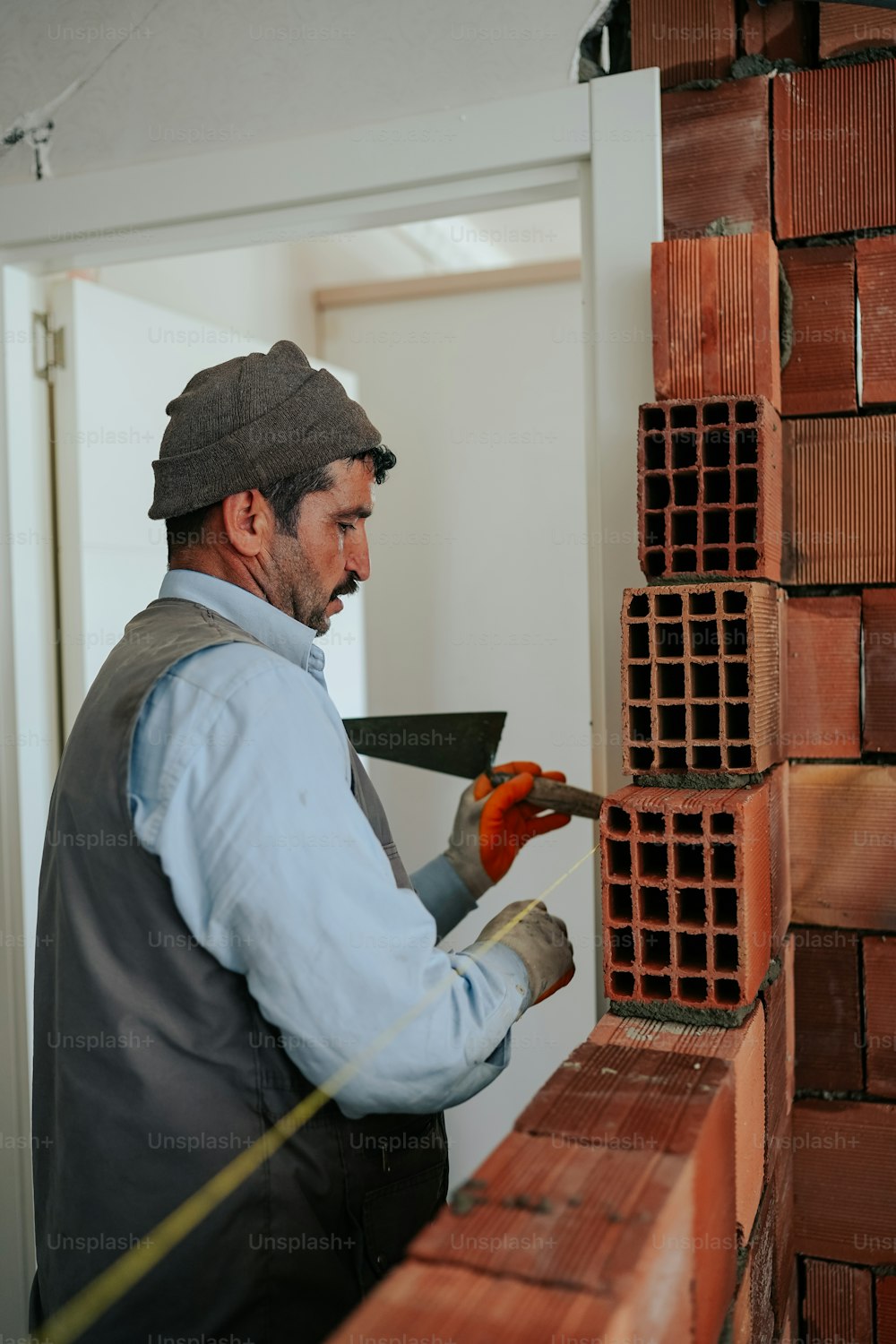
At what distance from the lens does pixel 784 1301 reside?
144 centimetres

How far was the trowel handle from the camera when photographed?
Answer: 1696mm

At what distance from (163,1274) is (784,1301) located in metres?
0.83

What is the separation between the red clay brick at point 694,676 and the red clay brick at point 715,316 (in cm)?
28

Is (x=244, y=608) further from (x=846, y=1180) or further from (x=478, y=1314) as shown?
(x=846, y=1180)

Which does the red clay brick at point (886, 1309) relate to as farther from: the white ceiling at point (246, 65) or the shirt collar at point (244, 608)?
the white ceiling at point (246, 65)

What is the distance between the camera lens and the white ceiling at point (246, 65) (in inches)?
62.8

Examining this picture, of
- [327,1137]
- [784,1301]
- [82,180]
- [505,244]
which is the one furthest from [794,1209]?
[505,244]

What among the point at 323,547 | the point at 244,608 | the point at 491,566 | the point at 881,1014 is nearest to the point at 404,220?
the point at 323,547

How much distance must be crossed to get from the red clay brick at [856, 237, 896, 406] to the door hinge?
4.58 feet

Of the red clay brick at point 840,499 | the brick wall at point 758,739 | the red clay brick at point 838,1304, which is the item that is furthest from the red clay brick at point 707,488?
the red clay brick at point 838,1304

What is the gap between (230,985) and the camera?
3.64 ft

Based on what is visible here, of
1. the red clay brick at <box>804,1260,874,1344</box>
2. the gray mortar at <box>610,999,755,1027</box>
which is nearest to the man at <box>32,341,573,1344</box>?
the gray mortar at <box>610,999,755,1027</box>

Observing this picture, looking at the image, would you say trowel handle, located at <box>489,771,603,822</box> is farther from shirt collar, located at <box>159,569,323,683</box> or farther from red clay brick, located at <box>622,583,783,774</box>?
shirt collar, located at <box>159,569,323,683</box>

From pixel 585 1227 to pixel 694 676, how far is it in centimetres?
63
